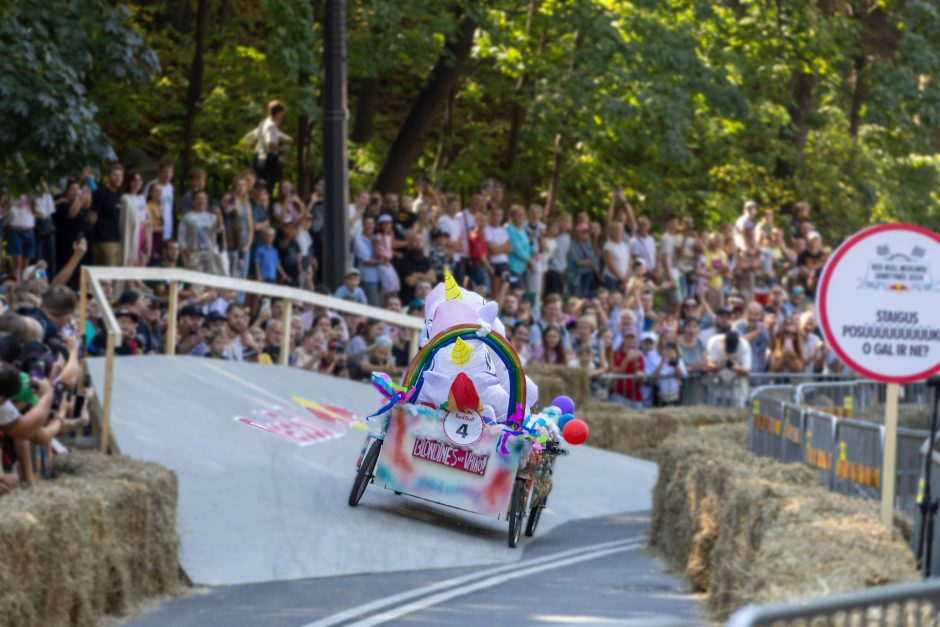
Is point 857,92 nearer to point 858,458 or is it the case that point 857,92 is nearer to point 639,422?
point 639,422

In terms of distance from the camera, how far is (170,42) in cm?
3177

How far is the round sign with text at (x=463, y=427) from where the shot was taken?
577cm

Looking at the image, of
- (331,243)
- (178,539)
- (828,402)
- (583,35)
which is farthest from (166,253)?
(583,35)

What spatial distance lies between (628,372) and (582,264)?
1.88 metres

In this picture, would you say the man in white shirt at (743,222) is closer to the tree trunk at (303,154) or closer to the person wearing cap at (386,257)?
the tree trunk at (303,154)

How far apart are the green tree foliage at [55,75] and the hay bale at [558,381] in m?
7.67

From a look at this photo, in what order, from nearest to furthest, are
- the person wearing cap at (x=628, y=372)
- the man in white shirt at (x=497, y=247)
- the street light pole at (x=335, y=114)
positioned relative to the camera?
the street light pole at (x=335, y=114) < the man in white shirt at (x=497, y=247) < the person wearing cap at (x=628, y=372)

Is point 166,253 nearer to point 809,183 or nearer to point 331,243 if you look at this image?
point 331,243

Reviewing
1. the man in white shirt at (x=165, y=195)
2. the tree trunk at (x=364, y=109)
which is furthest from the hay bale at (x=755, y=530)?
the tree trunk at (x=364, y=109)

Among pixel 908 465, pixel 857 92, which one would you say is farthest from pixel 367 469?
pixel 857 92

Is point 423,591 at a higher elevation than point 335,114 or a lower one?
lower

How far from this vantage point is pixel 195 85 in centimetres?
2925

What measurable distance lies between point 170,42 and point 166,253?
11083 mm

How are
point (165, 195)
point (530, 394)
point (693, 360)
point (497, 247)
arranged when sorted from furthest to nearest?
1. point (693, 360)
2. point (497, 247)
3. point (165, 195)
4. point (530, 394)
